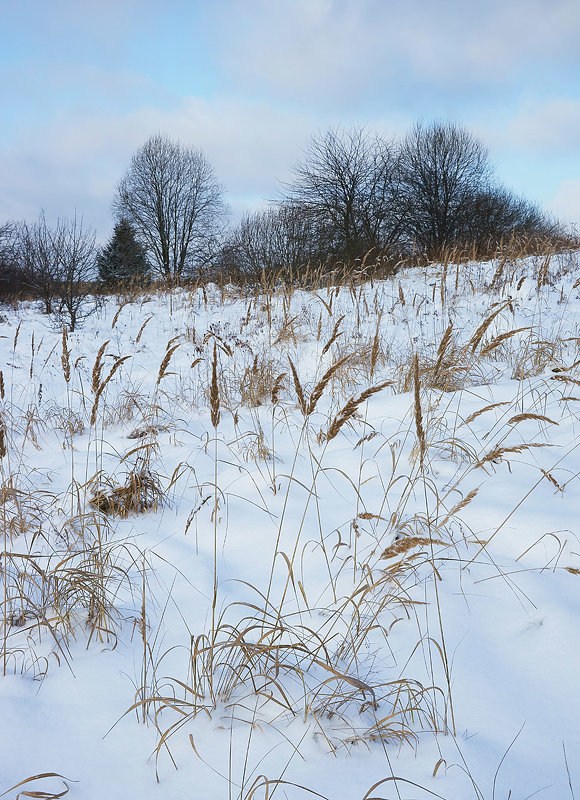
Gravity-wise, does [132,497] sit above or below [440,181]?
below

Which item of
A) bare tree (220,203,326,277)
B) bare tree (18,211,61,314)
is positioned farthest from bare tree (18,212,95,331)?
bare tree (220,203,326,277)

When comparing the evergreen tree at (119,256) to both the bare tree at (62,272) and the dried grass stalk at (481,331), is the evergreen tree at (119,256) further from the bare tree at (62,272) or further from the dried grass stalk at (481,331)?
the dried grass stalk at (481,331)

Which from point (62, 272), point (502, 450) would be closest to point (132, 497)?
point (502, 450)

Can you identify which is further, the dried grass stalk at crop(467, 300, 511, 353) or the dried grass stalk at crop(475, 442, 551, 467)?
the dried grass stalk at crop(467, 300, 511, 353)

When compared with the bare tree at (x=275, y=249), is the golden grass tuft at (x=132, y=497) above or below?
below

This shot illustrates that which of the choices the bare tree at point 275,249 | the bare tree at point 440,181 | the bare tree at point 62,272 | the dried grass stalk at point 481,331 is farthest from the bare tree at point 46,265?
the bare tree at point 440,181

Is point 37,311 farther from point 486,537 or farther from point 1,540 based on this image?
point 486,537

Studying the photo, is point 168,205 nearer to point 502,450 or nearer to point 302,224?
point 302,224

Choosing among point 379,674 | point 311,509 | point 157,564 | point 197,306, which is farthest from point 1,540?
point 197,306

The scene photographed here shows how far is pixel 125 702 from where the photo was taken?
4.11 feet

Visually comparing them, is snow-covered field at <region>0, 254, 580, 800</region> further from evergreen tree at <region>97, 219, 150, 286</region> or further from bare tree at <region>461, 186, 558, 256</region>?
bare tree at <region>461, 186, 558, 256</region>

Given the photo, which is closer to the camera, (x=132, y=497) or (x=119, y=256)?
(x=132, y=497)

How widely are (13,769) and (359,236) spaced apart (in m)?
21.3

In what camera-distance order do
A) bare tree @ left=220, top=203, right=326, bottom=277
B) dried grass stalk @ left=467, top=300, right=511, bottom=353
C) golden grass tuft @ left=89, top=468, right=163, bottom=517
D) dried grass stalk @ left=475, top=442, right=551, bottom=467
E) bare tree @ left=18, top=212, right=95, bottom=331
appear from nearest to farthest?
dried grass stalk @ left=475, top=442, right=551, bottom=467 → dried grass stalk @ left=467, top=300, right=511, bottom=353 → golden grass tuft @ left=89, top=468, right=163, bottom=517 → bare tree @ left=18, top=212, right=95, bottom=331 → bare tree @ left=220, top=203, right=326, bottom=277
